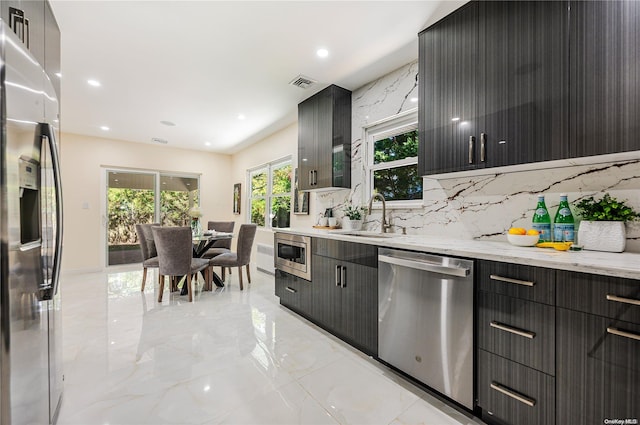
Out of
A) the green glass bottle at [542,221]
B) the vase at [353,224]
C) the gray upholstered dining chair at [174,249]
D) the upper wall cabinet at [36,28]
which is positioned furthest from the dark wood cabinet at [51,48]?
the green glass bottle at [542,221]

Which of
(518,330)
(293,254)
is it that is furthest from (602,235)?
(293,254)

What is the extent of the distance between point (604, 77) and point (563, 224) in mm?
805

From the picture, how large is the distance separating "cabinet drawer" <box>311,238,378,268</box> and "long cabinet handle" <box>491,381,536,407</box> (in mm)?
959

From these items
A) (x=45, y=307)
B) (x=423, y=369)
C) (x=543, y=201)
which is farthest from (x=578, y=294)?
(x=45, y=307)

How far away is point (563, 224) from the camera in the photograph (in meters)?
1.67

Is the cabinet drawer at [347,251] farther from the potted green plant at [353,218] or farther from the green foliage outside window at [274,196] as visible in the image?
the green foliage outside window at [274,196]

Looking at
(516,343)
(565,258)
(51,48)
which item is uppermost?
(51,48)

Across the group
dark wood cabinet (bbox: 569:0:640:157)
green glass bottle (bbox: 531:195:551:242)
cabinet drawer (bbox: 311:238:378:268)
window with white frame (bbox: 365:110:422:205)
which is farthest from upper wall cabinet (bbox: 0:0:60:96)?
green glass bottle (bbox: 531:195:551:242)

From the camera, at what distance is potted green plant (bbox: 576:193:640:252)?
149 centimetres

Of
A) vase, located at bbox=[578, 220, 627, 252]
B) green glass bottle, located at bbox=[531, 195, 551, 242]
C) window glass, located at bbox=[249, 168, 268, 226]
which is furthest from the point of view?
window glass, located at bbox=[249, 168, 268, 226]

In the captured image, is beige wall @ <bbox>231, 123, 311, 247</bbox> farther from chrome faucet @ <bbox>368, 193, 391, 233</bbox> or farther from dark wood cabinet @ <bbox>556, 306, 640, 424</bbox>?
dark wood cabinet @ <bbox>556, 306, 640, 424</bbox>

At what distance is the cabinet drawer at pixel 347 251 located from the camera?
7.03ft

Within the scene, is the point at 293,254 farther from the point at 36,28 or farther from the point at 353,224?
the point at 36,28

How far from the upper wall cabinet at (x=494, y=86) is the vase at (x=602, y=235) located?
0.45 m
